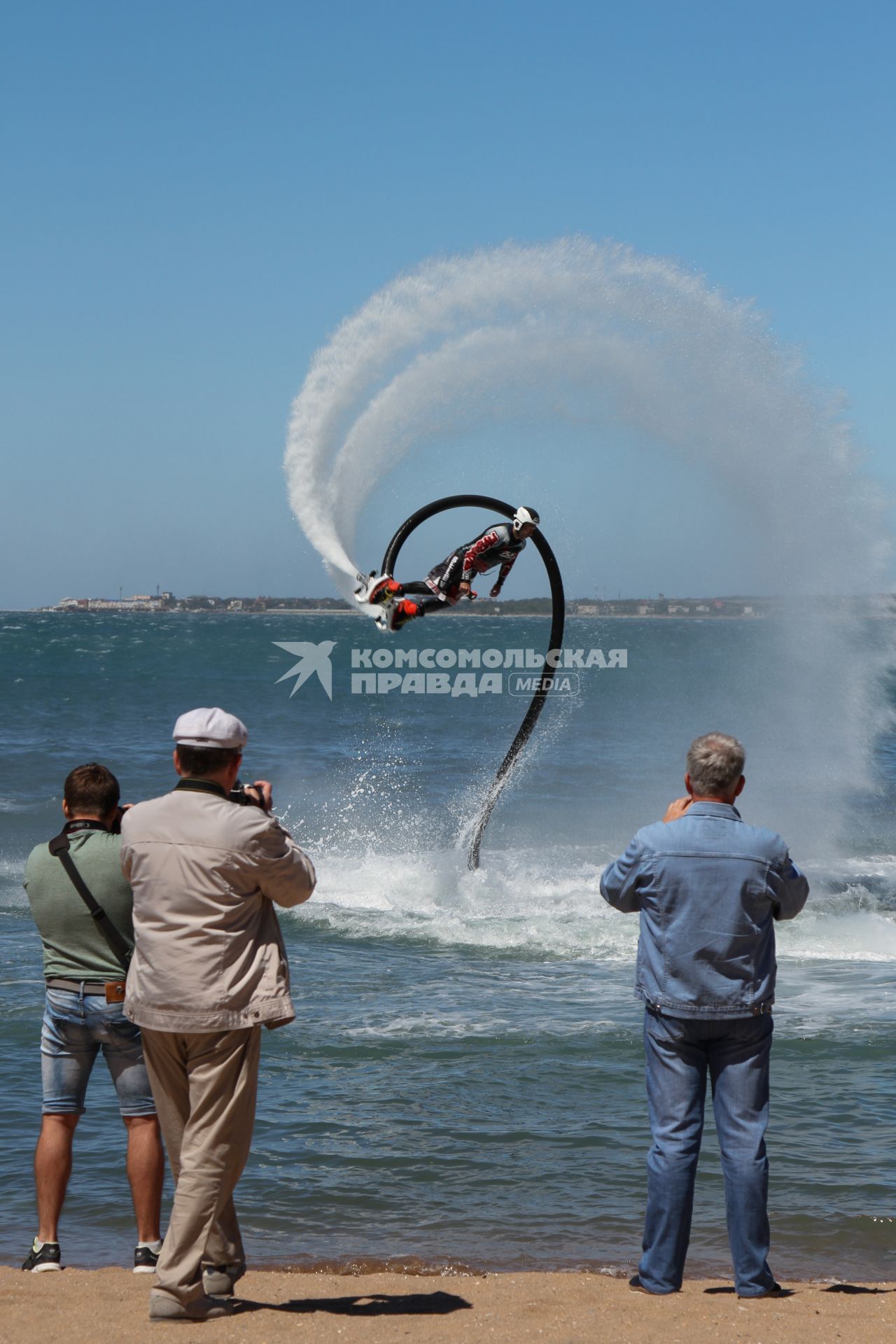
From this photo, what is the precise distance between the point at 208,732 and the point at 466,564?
5927mm

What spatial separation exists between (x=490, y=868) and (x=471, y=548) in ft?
33.6

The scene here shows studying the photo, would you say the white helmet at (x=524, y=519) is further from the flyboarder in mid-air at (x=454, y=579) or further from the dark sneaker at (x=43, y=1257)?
the dark sneaker at (x=43, y=1257)

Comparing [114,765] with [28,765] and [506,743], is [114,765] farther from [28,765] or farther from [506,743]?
[506,743]

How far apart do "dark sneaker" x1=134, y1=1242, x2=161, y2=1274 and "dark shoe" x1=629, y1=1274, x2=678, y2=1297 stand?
197 centimetres

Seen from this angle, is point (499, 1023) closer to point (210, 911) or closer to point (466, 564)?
point (466, 564)

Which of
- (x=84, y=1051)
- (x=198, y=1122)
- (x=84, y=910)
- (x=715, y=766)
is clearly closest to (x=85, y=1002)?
(x=84, y=1051)

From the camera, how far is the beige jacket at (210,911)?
4570 millimetres

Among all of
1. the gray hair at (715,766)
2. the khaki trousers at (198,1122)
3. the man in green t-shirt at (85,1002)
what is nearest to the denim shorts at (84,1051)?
the man in green t-shirt at (85,1002)

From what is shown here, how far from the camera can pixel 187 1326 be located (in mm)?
4711

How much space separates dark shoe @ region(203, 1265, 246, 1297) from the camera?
4891 mm

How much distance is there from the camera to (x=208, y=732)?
15.5 feet

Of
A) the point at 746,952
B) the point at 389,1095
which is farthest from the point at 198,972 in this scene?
the point at 389,1095

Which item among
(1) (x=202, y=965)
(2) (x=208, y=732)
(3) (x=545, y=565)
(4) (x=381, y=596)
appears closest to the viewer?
(1) (x=202, y=965)

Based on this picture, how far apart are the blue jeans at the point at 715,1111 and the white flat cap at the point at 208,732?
76.1 inches
